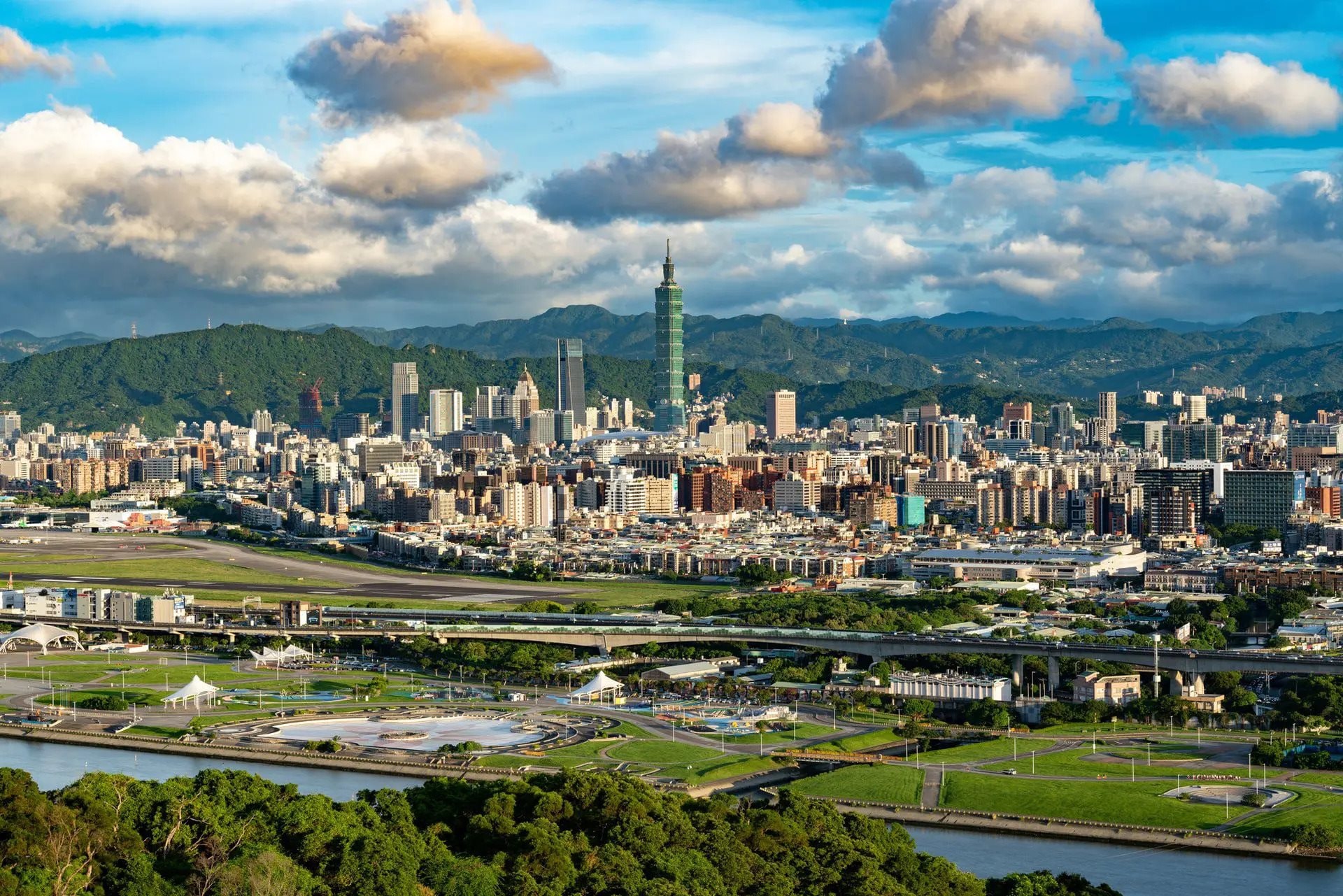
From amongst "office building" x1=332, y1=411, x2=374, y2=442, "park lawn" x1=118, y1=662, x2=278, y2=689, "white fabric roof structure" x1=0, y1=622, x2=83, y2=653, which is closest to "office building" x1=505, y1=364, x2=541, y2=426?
"office building" x1=332, y1=411, x2=374, y2=442

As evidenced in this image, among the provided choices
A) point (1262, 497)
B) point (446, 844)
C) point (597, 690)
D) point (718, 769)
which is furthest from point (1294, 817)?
point (1262, 497)

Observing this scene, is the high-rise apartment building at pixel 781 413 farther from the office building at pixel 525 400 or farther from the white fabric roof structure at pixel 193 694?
the white fabric roof structure at pixel 193 694

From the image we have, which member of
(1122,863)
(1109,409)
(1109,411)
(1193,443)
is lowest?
(1122,863)

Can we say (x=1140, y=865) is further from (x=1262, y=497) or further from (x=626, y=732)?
(x=1262, y=497)

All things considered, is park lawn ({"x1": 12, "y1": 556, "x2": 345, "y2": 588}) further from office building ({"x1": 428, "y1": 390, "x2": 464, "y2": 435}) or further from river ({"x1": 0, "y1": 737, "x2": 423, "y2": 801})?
office building ({"x1": 428, "y1": 390, "x2": 464, "y2": 435})

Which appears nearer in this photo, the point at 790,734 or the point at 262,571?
the point at 790,734

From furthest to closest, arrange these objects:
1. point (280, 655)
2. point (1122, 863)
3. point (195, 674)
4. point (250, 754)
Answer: point (280, 655)
point (195, 674)
point (250, 754)
point (1122, 863)

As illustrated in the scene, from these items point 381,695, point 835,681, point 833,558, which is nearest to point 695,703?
point 835,681

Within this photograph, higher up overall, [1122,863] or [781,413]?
[781,413]
